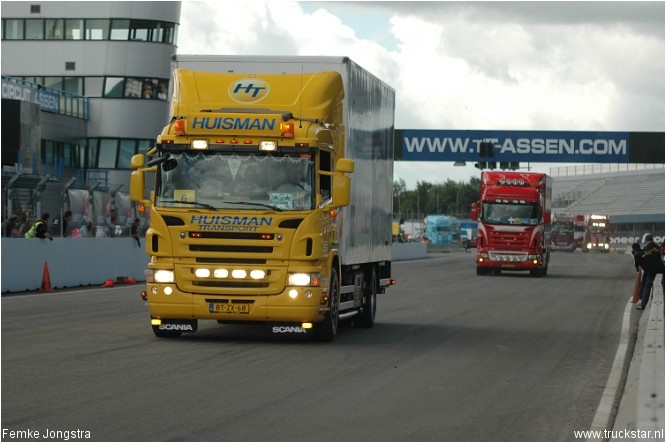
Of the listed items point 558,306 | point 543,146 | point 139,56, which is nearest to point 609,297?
point 558,306

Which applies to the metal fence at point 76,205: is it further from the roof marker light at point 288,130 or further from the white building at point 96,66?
the roof marker light at point 288,130

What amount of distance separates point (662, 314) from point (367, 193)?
5.98 meters

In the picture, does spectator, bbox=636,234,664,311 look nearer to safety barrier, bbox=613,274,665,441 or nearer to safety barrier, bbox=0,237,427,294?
safety barrier, bbox=0,237,427,294

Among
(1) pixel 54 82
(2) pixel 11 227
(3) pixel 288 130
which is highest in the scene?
(1) pixel 54 82

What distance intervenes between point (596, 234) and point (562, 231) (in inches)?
245

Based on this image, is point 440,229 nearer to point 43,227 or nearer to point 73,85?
point 73,85

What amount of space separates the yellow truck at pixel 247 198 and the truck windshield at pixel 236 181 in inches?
0.5

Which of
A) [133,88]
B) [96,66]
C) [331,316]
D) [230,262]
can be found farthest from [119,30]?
[230,262]

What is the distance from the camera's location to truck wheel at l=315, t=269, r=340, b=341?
17297 mm

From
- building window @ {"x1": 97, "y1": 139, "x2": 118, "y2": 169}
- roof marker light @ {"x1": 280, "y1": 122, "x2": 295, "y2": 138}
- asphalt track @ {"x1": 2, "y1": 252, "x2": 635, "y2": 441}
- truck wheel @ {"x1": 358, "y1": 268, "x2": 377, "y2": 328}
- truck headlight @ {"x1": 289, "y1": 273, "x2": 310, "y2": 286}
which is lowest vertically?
asphalt track @ {"x1": 2, "y1": 252, "x2": 635, "y2": 441}

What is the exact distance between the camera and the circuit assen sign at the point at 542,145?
60.8m


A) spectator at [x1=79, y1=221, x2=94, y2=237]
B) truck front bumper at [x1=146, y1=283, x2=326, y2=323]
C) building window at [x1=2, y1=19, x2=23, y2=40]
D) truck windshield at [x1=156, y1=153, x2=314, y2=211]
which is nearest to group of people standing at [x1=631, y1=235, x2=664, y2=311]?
truck front bumper at [x1=146, y1=283, x2=326, y2=323]

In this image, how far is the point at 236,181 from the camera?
1678 cm

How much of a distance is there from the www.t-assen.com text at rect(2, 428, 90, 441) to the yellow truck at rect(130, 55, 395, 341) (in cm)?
728
